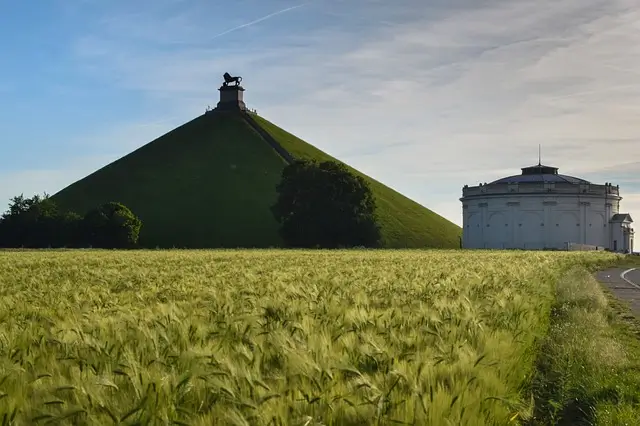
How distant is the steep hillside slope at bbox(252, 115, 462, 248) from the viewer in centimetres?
12126

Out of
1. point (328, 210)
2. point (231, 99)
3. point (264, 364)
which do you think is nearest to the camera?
point (264, 364)

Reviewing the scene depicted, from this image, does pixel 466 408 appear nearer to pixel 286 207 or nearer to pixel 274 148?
pixel 286 207

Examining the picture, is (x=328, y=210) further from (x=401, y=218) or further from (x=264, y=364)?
(x=264, y=364)

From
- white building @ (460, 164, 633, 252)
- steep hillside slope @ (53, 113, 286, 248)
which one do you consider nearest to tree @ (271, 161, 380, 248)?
steep hillside slope @ (53, 113, 286, 248)

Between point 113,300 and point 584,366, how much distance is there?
253 inches

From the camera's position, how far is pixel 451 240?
132625 millimetres

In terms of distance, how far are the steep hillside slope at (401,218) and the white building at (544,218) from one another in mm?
5901

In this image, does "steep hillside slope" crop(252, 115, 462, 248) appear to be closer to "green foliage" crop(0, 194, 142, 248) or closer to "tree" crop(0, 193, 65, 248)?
"green foliage" crop(0, 194, 142, 248)

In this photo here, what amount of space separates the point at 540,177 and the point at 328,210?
223 feet

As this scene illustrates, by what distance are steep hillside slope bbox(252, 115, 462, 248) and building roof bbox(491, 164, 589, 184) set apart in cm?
1505

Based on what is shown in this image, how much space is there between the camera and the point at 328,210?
88.4m

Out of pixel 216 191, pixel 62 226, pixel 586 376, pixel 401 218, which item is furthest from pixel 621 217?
pixel 586 376

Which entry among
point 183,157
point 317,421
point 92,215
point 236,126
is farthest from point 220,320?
point 236,126

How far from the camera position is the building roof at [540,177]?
13962cm
